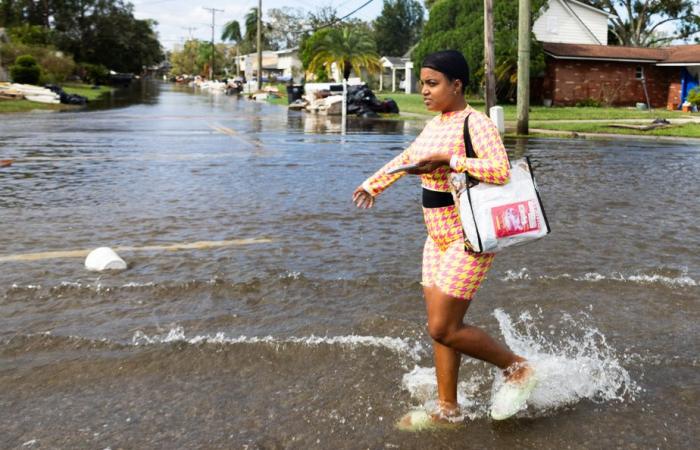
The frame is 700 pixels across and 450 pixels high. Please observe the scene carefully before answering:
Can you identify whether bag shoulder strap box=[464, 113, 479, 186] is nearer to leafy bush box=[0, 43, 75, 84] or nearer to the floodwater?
the floodwater

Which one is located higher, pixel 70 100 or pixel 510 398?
pixel 70 100

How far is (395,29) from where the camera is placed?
4227 inches

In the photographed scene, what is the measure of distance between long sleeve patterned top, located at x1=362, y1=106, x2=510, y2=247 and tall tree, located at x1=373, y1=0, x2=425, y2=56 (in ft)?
345

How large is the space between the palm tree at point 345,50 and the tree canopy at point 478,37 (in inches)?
284

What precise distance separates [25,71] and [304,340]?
146ft

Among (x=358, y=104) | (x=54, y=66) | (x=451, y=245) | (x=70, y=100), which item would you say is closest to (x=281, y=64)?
(x=54, y=66)

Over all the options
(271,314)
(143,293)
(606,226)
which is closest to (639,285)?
(606,226)

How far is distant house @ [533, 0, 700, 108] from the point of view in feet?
133

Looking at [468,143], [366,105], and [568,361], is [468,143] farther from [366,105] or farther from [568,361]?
[366,105]

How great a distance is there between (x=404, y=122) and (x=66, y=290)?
2326 cm

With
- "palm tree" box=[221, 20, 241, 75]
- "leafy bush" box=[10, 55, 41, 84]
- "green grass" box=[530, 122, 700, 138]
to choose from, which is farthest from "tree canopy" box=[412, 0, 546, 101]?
"palm tree" box=[221, 20, 241, 75]

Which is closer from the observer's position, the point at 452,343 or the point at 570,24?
the point at 452,343

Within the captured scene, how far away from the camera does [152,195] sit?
30.2 ft

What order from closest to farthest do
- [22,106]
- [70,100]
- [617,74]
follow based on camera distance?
[22,106] < [70,100] < [617,74]
